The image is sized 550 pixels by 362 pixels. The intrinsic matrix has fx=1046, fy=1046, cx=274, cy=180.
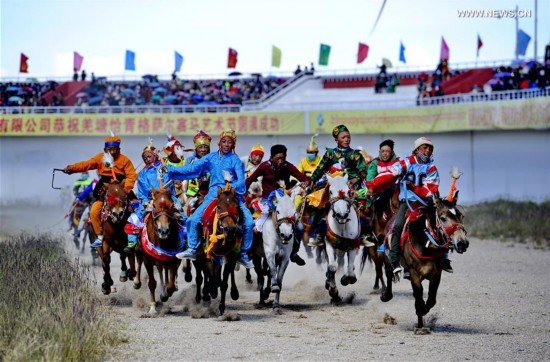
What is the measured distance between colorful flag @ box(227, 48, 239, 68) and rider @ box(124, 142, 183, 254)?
4486 centimetres

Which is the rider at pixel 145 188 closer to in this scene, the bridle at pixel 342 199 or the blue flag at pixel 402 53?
the bridle at pixel 342 199

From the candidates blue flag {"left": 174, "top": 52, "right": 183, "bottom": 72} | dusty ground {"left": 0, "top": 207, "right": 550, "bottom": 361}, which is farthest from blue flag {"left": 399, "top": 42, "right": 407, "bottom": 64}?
dusty ground {"left": 0, "top": 207, "right": 550, "bottom": 361}

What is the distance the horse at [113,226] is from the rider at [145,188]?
0.25 meters

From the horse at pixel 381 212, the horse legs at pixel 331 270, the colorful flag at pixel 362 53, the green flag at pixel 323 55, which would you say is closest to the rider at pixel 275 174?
the horse legs at pixel 331 270

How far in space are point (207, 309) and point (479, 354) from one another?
4911 mm

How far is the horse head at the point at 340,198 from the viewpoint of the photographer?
1597cm

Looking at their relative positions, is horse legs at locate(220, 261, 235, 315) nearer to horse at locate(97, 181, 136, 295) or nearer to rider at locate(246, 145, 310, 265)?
rider at locate(246, 145, 310, 265)

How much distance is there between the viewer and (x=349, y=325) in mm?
14172

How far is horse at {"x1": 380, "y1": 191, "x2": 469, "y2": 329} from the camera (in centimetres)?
1288

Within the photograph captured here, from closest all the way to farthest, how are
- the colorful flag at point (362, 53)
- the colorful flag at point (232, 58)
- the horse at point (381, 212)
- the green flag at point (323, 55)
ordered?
the horse at point (381, 212)
the colorful flag at point (362, 53)
the green flag at point (323, 55)
the colorful flag at point (232, 58)

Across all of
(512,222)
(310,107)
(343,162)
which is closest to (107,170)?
(343,162)

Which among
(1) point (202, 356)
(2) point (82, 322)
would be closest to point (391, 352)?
(1) point (202, 356)

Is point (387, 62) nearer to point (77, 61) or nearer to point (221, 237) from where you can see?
point (77, 61)

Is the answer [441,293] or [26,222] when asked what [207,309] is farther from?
[26,222]
